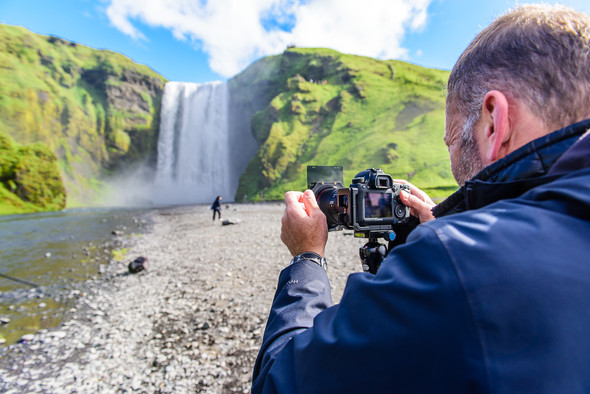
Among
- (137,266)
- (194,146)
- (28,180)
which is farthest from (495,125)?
(194,146)

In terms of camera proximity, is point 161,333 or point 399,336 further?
point 161,333

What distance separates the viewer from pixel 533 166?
104 cm

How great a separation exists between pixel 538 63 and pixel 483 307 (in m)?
1.12

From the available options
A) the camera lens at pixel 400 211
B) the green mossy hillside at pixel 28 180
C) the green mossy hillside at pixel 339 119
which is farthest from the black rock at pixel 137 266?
the green mossy hillside at pixel 28 180

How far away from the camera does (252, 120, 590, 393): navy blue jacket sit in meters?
0.76

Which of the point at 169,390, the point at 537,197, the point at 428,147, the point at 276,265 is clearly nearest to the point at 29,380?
the point at 169,390

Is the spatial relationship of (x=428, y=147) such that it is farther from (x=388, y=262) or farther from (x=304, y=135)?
(x=388, y=262)

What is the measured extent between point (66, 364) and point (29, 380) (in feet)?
1.83

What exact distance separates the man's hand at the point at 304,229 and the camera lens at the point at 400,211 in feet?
2.39

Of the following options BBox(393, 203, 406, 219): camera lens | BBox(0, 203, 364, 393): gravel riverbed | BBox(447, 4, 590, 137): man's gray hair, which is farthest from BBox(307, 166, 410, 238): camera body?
BBox(0, 203, 364, 393): gravel riverbed

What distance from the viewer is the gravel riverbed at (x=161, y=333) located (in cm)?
526

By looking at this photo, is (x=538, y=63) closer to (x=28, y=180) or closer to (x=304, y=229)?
(x=304, y=229)

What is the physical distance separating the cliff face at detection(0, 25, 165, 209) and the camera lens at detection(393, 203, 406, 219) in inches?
2726

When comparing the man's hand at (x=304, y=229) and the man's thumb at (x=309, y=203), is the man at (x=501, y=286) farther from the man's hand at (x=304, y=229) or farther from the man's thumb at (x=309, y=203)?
the man's thumb at (x=309, y=203)
